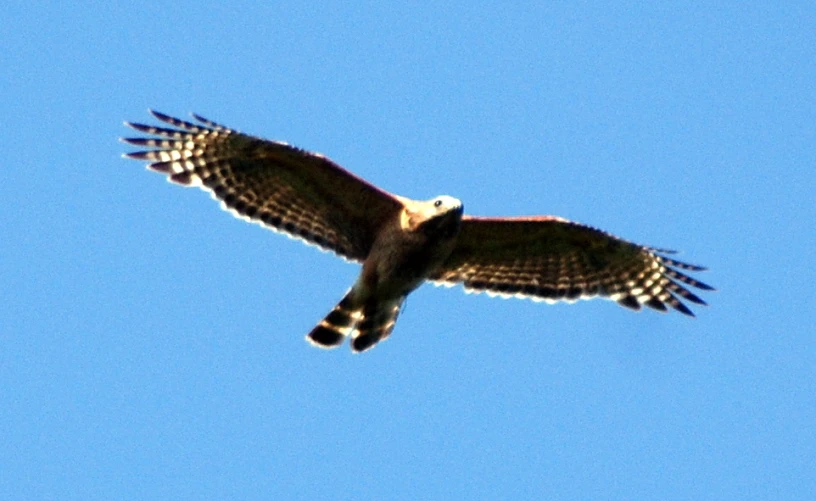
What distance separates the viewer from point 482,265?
1466 centimetres

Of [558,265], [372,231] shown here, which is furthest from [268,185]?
[558,265]

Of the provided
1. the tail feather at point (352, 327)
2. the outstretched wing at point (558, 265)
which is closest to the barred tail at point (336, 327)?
the tail feather at point (352, 327)

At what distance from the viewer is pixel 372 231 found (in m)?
14.1

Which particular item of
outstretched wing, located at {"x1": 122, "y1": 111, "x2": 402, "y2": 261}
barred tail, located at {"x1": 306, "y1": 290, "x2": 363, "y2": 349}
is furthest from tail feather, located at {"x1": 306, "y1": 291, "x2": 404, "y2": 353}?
outstretched wing, located at {"x1": 122, "y1": 111, "x2": 402, "y2": 261}

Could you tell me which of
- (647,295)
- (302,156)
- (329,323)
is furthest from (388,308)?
(647,295)

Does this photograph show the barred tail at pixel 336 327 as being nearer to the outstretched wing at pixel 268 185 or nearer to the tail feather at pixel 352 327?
the tail feather at pixel 352 327

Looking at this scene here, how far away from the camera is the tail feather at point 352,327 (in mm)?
14289

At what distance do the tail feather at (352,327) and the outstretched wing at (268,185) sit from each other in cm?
46

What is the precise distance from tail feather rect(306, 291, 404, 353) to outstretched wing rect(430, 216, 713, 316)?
0.64 meters

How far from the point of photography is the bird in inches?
541

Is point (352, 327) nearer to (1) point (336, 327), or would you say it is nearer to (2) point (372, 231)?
(1) point (336, 327)

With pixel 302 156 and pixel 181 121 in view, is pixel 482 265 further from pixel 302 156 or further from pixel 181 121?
pixel 181 121

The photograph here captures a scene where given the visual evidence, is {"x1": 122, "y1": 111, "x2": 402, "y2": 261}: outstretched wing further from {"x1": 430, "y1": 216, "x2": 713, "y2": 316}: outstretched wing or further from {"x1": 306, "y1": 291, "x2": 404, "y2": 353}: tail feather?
{"x1": 430, "y1": 216, "x2": 713, "y2": 316}: outstretched wing

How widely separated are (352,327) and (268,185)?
4.51 feet
